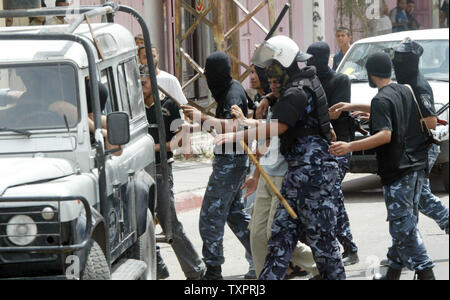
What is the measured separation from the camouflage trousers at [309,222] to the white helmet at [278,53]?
664 millimetres

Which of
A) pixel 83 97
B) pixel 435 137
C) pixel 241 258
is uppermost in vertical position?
pixel 83 97

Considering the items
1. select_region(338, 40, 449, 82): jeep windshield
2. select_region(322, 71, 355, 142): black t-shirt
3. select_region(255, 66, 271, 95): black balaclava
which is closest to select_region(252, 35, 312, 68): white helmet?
select_region(255, 66, 271, 95): black balaclava

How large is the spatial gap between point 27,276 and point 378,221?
5363 mm

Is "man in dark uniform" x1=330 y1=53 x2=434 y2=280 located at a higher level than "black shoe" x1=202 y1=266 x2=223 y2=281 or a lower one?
higher

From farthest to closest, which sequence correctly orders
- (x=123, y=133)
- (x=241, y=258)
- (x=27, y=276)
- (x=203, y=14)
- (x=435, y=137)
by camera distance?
(x=203, y=14), (x=241, y=258), (x=435, y=137), (x=123, y=133), (x=27, y=276)

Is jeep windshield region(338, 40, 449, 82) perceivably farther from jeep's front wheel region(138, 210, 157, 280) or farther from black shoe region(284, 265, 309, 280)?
jeep's front wheel region(138, 210, 157, 280)

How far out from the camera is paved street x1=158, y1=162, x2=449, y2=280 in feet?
25.8

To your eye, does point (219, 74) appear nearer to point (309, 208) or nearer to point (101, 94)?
point (101, 94)

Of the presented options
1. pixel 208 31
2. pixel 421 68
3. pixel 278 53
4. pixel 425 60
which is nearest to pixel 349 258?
pixel 278 53

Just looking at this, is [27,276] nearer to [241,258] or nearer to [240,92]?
[240,92]

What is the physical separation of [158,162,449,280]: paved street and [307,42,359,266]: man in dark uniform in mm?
163

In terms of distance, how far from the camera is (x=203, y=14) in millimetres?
16016

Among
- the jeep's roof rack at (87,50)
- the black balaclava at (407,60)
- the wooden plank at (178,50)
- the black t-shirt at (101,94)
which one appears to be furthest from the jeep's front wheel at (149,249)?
the wooden plank at (178,50)
